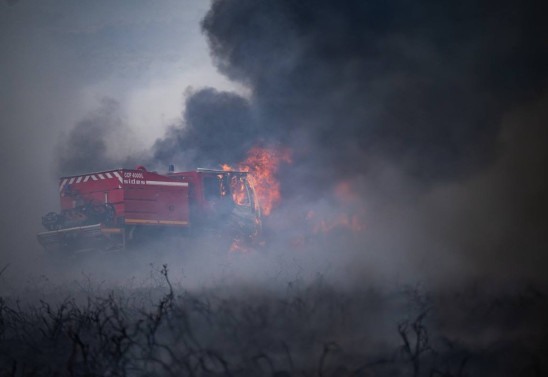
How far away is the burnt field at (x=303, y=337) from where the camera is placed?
611 centimetres

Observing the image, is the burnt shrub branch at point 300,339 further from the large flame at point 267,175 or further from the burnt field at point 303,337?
the large flame at point 267,175

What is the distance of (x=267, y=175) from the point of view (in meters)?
19.0

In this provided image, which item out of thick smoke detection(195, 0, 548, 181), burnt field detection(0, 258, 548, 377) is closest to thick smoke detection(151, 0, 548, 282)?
thick smoke detection(195, 0, 548, 181)

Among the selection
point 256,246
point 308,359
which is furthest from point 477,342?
point 256,246

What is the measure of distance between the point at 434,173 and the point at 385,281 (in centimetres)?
518

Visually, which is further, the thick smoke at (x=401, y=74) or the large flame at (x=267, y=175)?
the large flame at (x=267, y=175)

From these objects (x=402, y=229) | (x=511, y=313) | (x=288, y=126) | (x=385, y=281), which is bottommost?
(x=511, y=313)

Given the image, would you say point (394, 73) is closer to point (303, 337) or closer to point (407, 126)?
point (407, 126)

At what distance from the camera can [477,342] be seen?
7105mm

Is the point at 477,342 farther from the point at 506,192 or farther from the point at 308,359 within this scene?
the point at 506,192

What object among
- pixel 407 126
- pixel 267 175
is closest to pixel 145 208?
pixel 267 175

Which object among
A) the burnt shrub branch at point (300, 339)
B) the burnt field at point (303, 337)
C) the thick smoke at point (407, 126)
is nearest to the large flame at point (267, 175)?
the thick smoke at point (407, 126)

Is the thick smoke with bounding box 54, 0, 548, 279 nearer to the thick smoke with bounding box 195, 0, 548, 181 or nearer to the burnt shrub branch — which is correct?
the thick smoke with bounding box 195, 0, 548, 181

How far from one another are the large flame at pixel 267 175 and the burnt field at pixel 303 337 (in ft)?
26.9
